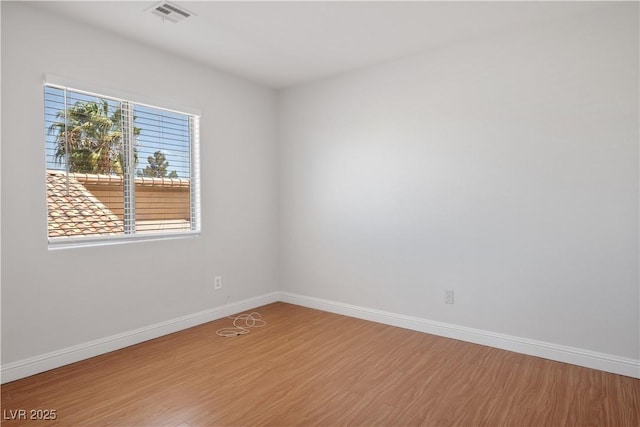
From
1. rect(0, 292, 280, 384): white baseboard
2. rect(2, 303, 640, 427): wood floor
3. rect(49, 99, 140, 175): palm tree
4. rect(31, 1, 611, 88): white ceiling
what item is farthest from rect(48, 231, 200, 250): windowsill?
rect(31, 1, 611, 88): white ceiling

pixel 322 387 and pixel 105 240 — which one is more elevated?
pixel 105 240

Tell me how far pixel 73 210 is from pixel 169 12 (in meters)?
1.66

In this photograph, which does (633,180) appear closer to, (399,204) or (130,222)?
(399,204)

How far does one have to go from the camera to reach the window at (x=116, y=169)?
284 centimetres

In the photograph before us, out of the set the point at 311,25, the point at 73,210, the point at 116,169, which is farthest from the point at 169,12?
the point at 73,210

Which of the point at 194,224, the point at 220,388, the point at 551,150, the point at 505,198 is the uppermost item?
the point at 551,150

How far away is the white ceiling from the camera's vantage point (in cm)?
269

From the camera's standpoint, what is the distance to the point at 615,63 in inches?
106

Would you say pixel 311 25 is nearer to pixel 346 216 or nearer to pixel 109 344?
Answer: pixel 346 216

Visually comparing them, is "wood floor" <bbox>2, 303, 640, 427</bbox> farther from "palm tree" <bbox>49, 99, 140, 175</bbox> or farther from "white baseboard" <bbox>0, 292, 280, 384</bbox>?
"palm tree" <bbox>49, 99, 140, 175</bbox>

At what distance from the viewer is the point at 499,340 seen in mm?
3158

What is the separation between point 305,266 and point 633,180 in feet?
10.3

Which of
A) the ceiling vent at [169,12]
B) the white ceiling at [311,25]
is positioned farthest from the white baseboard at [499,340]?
the ceiling vent at [169,12]

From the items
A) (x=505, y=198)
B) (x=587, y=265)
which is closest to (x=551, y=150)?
(x=505, y=198)
